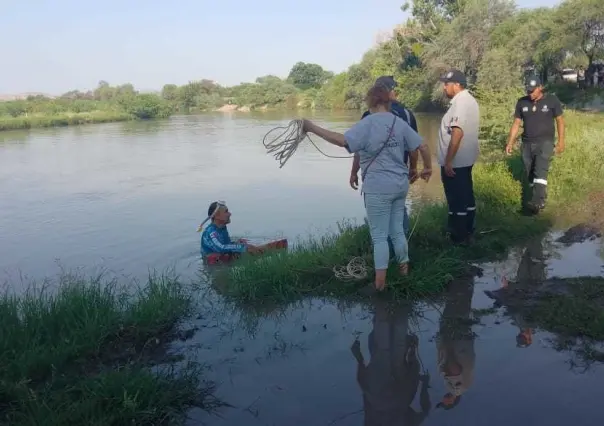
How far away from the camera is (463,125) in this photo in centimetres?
566

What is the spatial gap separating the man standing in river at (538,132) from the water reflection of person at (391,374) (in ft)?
12.7

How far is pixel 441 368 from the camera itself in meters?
3.53

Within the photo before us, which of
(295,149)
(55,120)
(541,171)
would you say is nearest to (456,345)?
(295,149)

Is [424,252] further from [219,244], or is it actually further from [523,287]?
[219,244]

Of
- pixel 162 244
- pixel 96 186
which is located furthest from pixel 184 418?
pixel 96 186

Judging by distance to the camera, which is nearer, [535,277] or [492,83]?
[535,277]

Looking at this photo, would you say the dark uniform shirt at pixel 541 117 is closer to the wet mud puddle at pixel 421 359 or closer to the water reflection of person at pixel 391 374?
the wet mud puddle at pixel 421 359

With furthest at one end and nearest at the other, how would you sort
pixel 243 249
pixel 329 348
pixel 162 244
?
pixel 162 244 → pixel 243 249 → pixel 329 348

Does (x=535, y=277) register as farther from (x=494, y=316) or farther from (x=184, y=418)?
(x=184, y=418)

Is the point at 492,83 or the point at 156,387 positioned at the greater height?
the point at 492,83

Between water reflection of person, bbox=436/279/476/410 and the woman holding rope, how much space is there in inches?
26.1

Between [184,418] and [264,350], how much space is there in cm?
95

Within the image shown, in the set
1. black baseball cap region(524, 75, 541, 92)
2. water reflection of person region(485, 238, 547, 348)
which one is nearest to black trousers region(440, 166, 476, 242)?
water reflection of person region(485, 238, 547, 348)

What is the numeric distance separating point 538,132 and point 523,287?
3.29 m
